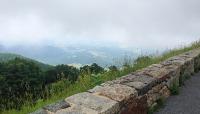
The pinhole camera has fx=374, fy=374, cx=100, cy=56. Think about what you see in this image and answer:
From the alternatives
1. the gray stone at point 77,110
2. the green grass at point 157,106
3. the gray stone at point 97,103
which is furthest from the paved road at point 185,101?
the gray stone at point 77,110

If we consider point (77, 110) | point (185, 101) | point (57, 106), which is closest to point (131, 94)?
point (77, 110)

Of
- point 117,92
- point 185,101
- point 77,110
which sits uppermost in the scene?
point 117,92

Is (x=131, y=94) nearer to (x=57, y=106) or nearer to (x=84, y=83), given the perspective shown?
(x=57, y=106)

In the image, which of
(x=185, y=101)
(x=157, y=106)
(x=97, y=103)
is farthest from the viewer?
(x=185, y=101)

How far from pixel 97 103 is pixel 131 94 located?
795 millimetres

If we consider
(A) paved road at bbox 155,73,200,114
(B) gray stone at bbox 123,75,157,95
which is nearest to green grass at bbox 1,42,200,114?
(B) gray stone at bbox 123,75,157,95

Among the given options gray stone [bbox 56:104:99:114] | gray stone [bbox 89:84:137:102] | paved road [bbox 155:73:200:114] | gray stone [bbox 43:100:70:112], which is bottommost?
paved road [bbox 155:73:200:114]

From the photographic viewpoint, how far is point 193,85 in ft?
30.0

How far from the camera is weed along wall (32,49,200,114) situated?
17.5 ft

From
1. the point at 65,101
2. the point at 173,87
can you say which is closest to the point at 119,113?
the point at 65,101

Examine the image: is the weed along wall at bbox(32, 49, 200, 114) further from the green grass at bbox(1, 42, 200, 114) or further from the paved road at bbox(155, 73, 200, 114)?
the green grass at bbox(1, 42, 200, 114)

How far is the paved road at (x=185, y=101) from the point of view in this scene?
718 cm

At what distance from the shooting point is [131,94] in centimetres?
607

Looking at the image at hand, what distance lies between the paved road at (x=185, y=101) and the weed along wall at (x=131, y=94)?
0.15 meters
